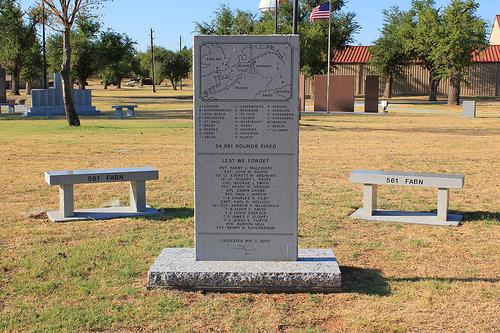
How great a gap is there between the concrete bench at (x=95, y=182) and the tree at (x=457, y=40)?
40917 mm

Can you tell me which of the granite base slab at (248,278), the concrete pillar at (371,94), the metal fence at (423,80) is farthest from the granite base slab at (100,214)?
the metal fence at (423,80)

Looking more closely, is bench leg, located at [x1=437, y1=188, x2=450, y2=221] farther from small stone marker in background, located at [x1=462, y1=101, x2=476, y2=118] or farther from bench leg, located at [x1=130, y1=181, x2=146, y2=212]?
small stone marker in background, located at [x1=462, y1=101, x2=476, y2=118]

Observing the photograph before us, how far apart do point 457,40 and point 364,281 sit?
142 feet

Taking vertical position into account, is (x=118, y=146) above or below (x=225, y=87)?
below

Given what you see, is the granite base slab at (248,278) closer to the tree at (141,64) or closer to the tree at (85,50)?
the tree at (85,50)

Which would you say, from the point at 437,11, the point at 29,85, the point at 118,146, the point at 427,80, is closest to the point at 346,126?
the point at 118,146

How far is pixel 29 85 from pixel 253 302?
225 feet

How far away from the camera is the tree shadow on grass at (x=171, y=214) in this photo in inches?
317

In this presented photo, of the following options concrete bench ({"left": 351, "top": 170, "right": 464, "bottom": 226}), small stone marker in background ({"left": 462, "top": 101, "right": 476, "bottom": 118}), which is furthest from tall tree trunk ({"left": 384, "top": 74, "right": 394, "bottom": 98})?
concrete bench ({"left": 351, "top": 170, "right": 464, "bottom": 226})

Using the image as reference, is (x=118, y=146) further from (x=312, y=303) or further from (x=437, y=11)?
(x=437, y=11)

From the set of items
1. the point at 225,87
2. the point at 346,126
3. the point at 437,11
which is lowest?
the point at 346,126

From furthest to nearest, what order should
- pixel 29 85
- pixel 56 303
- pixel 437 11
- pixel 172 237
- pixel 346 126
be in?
pixel 29 85 < pixel 437 11 < pixel 346 126 < pixel 172 237 < pixel 56 303

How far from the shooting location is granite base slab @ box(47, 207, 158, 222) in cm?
799

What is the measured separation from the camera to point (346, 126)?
25266 mm
